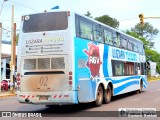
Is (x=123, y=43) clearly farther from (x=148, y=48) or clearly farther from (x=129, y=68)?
(x=148, y=48)

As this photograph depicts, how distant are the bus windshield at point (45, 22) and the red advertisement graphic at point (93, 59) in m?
1.67

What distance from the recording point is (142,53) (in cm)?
2572

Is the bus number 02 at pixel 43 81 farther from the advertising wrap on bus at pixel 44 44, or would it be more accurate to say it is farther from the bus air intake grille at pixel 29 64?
the advertising wrap on bus at pixel 44 44

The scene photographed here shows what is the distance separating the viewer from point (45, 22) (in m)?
13.6

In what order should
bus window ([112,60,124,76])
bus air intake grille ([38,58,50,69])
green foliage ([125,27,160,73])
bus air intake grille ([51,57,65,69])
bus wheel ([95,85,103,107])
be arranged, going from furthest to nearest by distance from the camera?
1. green foliage ([125,27,160,73])
2. bus window ([112,60,124,76])
3. bus wheel ([95,85,103,107])
4. bus air intake grille ([38,58,50,69])
5. bus air intake grille ([51,57,65,69])

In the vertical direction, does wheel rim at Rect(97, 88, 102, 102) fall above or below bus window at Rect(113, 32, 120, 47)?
below

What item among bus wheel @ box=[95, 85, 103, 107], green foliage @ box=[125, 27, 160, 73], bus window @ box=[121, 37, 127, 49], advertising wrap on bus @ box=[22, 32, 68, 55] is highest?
green foliage @ box=[125, 27, 160, 73]

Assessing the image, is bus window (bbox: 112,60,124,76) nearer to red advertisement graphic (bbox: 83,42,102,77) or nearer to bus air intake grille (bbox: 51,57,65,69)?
red advertisement graphic (bbox: 83,42,102,77)

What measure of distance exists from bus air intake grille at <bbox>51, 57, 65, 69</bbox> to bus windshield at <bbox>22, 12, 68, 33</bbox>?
1253mm

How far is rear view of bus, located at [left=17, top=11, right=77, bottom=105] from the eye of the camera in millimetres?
12977

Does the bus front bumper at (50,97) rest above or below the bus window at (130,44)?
below

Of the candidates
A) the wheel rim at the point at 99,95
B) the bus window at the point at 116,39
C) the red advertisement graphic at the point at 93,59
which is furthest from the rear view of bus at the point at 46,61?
the bus window at the point at 116,39

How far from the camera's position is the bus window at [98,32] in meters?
15.8

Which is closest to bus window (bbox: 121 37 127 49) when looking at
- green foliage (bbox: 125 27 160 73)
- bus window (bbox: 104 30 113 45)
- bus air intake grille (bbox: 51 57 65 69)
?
bus window (bbox: 104 30 113 45)
